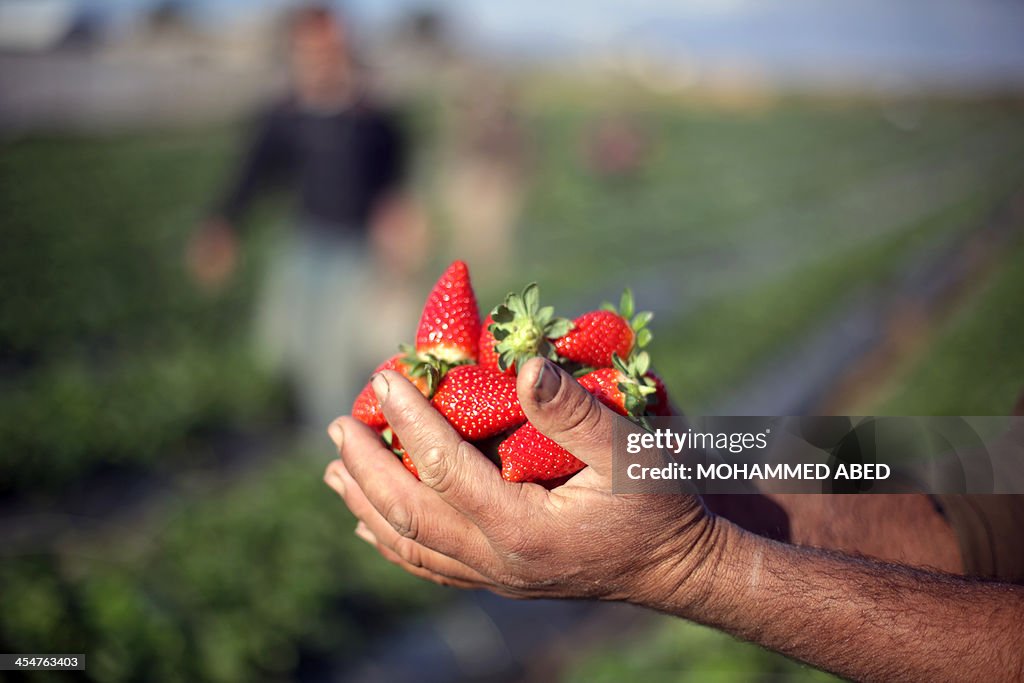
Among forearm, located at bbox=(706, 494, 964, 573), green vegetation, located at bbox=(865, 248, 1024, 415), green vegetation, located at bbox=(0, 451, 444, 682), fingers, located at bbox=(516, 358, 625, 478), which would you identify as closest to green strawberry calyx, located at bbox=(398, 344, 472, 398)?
fingers, located at bbox=(516, 358, 625, 478)

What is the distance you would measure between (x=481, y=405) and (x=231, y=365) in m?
5.93

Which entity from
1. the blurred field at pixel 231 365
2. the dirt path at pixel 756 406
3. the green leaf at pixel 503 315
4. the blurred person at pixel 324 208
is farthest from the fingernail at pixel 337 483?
the blurred person at pixel 324 208

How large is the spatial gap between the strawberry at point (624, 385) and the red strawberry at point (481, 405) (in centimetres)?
17

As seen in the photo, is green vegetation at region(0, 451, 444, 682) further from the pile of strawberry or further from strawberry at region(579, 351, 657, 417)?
strawberry at region(579, 351, 657, 417)

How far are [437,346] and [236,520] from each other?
313 cm

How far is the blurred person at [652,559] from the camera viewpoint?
146 cm

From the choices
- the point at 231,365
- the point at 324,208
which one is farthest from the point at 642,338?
the point at 231,365

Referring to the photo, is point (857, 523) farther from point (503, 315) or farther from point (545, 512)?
point (503, 315)

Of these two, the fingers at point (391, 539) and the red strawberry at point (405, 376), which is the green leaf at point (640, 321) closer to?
the red strawberry at point (405, 376)

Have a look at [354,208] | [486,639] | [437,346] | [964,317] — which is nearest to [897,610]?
[437,346]

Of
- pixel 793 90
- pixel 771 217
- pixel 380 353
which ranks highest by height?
pixel 793 90

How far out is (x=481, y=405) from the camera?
5.41 ft

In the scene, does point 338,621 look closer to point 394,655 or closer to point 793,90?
point 394,655

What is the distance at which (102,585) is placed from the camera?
3471 mm
